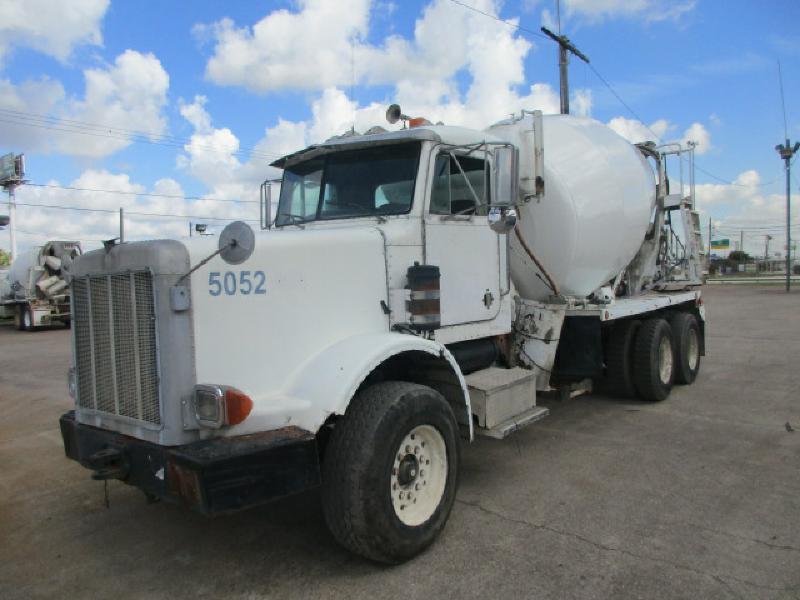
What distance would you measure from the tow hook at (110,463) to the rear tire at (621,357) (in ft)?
19.5

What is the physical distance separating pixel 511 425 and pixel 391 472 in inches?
61.3

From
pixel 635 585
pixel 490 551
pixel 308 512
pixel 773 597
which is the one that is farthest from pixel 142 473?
pixel 773 597

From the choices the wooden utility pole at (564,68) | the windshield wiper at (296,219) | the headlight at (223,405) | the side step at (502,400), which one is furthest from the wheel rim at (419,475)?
the wooden utility pole at (564,68)

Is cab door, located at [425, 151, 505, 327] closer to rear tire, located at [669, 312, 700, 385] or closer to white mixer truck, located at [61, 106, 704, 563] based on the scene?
white mixer truck, located at [61, 106, 704, 563]

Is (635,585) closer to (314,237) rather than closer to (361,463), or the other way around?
(361,463)

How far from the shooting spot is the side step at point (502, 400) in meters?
4.77

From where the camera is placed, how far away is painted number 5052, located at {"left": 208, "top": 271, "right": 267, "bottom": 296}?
3410 millimetres

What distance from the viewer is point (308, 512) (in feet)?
15.2

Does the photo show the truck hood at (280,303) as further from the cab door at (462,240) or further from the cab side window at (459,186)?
the cab side window at (459,186)

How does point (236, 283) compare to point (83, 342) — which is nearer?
point (236, 283)

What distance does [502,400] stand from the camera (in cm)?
493

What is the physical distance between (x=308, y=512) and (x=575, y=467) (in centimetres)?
235

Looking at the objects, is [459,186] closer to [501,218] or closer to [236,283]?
[501,218]

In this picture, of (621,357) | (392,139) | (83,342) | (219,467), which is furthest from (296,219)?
(621,357)
